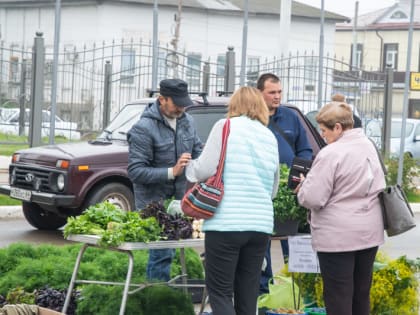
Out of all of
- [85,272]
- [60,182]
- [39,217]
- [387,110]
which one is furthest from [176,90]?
[387,110]

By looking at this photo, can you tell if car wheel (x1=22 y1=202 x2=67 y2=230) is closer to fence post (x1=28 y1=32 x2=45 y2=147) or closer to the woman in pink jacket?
fence post (x1=28 y1=32 x2=45 y2=147)

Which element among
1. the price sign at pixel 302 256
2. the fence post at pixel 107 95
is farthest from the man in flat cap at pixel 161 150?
the fence post at pixel 107 95

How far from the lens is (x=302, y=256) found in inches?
306

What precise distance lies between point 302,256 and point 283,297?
71 centimetres

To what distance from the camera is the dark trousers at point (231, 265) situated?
670 cm

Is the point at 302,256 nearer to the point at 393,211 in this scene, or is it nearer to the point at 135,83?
the point at 393,211

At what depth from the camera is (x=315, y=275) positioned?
8156mm

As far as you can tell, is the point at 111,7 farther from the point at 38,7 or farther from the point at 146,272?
the point at 146,272

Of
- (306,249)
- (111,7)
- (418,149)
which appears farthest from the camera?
(111,7)

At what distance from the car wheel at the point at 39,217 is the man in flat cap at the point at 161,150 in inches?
266

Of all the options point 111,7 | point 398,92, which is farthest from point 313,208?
point 398,92

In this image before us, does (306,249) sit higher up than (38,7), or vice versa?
(38,7)

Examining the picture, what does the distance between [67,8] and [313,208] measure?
4316cm

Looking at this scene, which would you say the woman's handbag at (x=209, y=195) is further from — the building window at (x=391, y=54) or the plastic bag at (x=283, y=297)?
the building window at (x=391, y=54)
